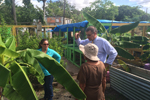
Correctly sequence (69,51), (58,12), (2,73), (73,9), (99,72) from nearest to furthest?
(2,73)
(99,72)
(69,51)
(58,12)
(73,9)

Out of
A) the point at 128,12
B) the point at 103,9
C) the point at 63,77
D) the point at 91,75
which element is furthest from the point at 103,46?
the point at 128,12

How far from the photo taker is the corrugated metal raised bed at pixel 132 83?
288 centimetres

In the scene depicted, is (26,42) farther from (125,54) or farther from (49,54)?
(125,54)

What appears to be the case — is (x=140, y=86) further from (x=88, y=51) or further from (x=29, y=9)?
(x=29, y=9)

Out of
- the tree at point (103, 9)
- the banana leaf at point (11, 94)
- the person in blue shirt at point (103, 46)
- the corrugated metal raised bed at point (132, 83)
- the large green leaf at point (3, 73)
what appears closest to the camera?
the large green leaf at point (3, 73)

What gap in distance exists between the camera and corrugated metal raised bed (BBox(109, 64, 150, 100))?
288 centimetres

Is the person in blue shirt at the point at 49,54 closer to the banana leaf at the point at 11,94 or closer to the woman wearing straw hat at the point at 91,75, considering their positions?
the banana leaf at the point at 11,94

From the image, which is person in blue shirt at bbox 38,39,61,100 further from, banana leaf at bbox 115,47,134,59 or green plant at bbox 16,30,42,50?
banana leaf at bbox 115,47,134,59

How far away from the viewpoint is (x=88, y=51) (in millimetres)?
1874

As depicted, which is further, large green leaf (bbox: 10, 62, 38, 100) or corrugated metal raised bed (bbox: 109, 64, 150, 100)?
corrugated metal raised bed (bbox: 109, 64, 150, 100)

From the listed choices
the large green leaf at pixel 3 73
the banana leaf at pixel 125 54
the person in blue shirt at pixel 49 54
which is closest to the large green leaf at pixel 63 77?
the large green leaf at pixel 3 73

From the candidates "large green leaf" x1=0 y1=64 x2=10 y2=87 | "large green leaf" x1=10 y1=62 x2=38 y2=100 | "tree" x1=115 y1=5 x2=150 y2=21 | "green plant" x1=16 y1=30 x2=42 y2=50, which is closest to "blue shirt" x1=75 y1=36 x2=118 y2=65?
"large green leaf" x1=10 y1=62 x2=38 y2=100

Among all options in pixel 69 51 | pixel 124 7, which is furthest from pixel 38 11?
pixel 124 7

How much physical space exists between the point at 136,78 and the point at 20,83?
2.81 meters
